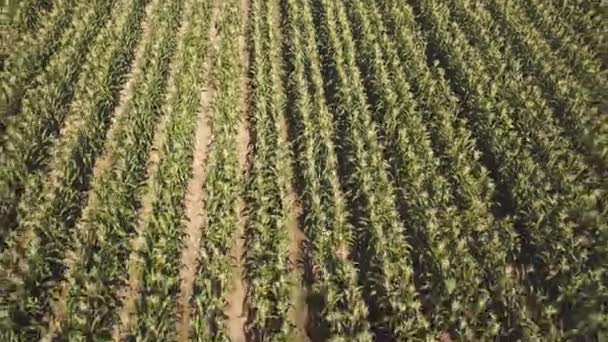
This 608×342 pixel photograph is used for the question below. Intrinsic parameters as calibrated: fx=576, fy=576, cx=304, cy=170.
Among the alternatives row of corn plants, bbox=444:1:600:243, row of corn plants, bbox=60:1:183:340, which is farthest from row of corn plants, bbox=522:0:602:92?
row of corn plants, bbox=60:1:183:340

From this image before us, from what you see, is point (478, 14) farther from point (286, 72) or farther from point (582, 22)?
point (286, 72)

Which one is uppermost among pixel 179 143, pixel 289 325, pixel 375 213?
pixel 179 143

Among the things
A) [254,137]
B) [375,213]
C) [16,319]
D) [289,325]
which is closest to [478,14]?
[254,137]

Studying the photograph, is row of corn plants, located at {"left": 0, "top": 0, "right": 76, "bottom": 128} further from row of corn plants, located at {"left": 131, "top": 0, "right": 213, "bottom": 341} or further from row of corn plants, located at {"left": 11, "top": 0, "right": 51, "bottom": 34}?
row of corn plants, located at {"left": 131, "top": 0, "right": 213, "bottom": 341}

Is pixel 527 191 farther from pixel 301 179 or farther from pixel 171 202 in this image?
pixel 171 202

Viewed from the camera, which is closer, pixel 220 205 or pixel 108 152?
pixel 220 205

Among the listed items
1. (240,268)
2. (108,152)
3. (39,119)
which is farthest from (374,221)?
(39,119)

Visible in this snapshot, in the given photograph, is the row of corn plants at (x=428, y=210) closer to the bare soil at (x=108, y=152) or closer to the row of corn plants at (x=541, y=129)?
the row of corn plants at (x=541, y=129)

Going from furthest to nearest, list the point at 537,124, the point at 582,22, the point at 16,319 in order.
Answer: the point at 582,22
the point at 537,124
the point at 16,319
